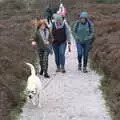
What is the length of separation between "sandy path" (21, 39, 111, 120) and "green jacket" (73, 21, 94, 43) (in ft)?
3.44

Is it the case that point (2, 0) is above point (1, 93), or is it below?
below

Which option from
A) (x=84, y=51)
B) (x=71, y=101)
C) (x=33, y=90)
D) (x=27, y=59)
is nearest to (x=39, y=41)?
(x=84, y=51)

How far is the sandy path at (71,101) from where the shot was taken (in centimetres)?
1081

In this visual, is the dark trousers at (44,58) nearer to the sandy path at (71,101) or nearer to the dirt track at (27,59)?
the sandy path at (71,101)

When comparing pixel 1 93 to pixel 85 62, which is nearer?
pixel 1 93

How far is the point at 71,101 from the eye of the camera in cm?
1215

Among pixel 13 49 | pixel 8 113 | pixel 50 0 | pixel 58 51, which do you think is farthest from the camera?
pixel 50 0

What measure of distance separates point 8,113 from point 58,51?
19.5 feet

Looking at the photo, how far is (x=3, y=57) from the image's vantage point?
→ 653 inches

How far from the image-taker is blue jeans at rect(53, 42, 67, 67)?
16391mm

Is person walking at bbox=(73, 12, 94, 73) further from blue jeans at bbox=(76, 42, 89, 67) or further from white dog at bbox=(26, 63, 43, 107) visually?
white dog at bbox=(26, 63, 43, 107)

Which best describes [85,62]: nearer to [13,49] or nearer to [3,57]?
[3,57]

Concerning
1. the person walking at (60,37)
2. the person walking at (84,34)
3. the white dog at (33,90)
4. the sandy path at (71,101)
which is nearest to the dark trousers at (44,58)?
the sandy path at (71,101)

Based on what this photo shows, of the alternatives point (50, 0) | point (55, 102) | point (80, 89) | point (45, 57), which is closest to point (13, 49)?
point (45, 57)
